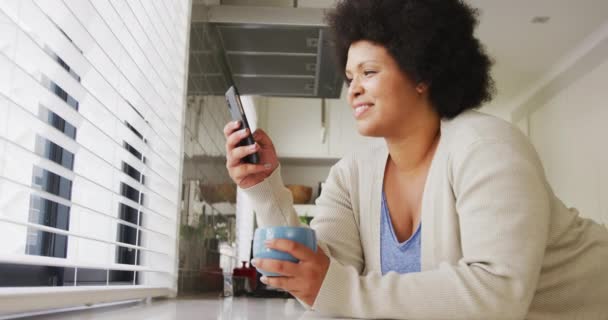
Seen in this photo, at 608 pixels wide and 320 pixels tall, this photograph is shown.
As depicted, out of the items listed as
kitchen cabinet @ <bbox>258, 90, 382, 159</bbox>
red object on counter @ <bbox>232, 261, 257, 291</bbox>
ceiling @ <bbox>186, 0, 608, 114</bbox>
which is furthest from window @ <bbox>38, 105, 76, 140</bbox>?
kitchen cabinet @ <bbox>258, 90, 382, 159</bbox>

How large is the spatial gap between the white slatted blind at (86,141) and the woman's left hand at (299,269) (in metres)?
0.30

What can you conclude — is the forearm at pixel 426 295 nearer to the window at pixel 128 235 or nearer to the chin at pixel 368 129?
the chin at pixel 368 129

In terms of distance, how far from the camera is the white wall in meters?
3.78

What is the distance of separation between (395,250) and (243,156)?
327mm

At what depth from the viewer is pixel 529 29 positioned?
3.48 metres

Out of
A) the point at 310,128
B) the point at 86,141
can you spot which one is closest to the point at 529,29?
the point at 310,128

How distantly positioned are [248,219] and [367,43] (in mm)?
3184

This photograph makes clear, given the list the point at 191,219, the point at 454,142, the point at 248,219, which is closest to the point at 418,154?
the point at 454,142

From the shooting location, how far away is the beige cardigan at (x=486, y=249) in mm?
753

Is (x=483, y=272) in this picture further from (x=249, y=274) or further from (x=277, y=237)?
(x=249, y=274)

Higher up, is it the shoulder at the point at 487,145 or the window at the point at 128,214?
the shoulder at the point at 487,145

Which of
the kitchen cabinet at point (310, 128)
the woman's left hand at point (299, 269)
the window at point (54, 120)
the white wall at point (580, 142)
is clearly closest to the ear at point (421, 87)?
the woman's left hand at point (299, 269)

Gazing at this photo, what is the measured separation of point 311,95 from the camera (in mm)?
2561

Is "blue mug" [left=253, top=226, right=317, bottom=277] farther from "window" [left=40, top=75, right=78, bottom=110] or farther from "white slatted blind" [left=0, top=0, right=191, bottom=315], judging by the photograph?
"window" [left=40, top=75, right=78, bottom=110]
